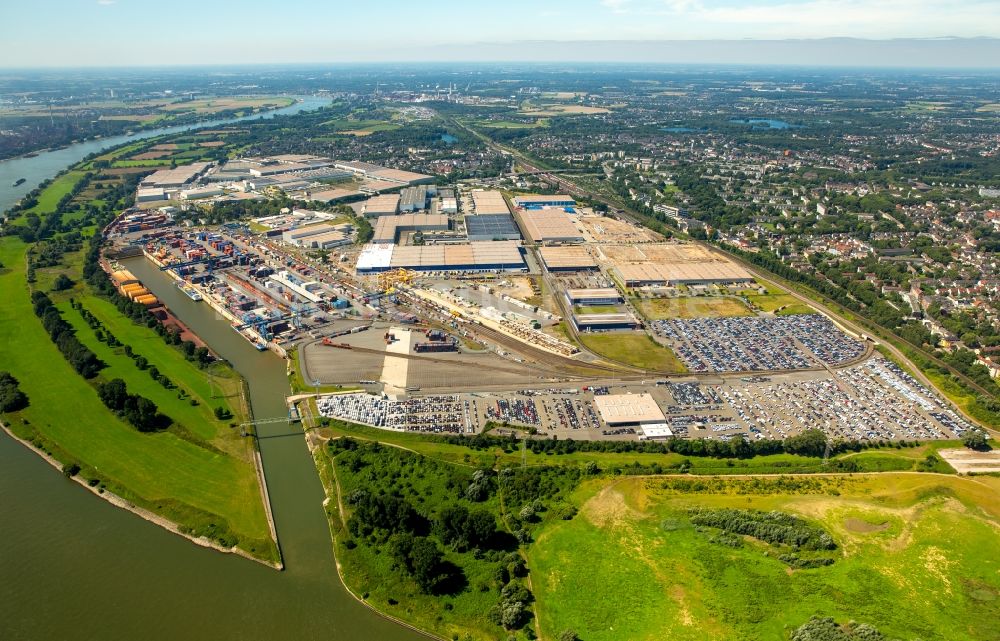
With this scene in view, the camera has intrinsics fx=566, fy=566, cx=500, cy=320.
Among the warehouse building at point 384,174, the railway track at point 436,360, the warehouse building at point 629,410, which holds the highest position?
the warehouse building at point 384,174

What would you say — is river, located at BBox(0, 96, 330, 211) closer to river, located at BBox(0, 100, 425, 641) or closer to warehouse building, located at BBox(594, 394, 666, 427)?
river, located at BBox(0, 100, 425, 641)

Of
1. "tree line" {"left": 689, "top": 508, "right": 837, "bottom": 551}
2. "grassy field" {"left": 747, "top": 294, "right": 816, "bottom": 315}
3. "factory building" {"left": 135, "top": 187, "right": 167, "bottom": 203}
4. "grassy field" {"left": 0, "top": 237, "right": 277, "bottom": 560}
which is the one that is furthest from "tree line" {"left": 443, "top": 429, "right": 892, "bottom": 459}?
"factory building" {"left": 135, "top": 187, "right": 167, "bottom": 203}

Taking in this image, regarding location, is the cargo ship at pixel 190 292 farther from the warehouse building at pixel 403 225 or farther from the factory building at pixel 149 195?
the factory building at pixel 149 195

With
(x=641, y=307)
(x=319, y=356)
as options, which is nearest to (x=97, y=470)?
(x=319, y=356)

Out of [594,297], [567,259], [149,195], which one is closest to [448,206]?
[567,259]

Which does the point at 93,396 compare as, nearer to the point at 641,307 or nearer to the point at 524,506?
the point at 524,506

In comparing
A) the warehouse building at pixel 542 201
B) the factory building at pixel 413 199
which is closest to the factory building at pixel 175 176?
the factory building at pixel 413 199
